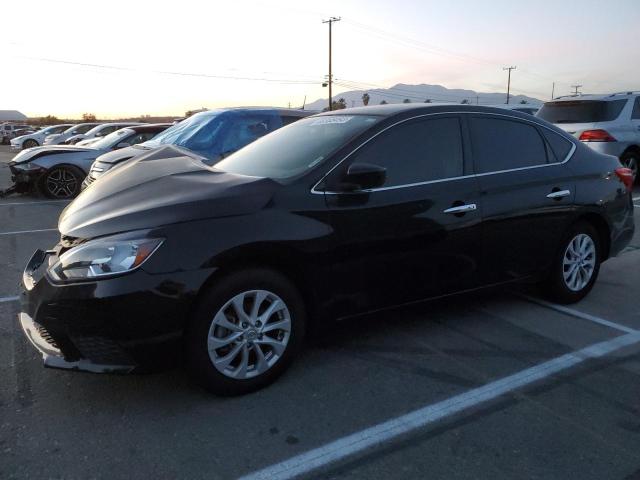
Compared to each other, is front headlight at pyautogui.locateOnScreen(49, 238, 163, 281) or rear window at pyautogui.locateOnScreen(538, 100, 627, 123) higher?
rear window at pyautogui.locateOnScreen(538, 100, 627, 123)

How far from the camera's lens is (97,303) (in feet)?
8.93

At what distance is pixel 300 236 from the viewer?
3.17 m

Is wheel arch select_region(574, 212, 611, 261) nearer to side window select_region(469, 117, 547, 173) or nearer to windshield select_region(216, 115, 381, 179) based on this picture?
side window select_region(469, 117, 547, 173)

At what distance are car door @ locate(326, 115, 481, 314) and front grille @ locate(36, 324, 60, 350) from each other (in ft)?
5.13

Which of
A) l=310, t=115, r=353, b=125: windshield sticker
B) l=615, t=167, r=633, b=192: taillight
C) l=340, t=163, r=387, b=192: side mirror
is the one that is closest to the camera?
l=340, t=163, r=387, b=192: side mirror

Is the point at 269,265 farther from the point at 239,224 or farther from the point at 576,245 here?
the point at 576,245

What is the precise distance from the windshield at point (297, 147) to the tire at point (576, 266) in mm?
2011

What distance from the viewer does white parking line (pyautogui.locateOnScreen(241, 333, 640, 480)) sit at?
8.28ft

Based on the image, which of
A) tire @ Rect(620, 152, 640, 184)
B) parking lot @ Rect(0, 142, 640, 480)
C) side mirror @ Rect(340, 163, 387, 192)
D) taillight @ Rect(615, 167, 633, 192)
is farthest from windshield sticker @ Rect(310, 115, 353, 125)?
tire @ Rect(620, 152, 640, 184)

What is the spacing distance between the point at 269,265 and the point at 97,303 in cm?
93

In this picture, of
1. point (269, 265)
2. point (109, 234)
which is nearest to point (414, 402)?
point (269, 265)

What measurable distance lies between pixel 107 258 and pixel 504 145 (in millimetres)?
2946

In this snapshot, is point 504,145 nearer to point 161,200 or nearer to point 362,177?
point 362,177

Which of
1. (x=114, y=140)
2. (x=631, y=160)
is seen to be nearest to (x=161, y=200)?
(x=114, y=140)
